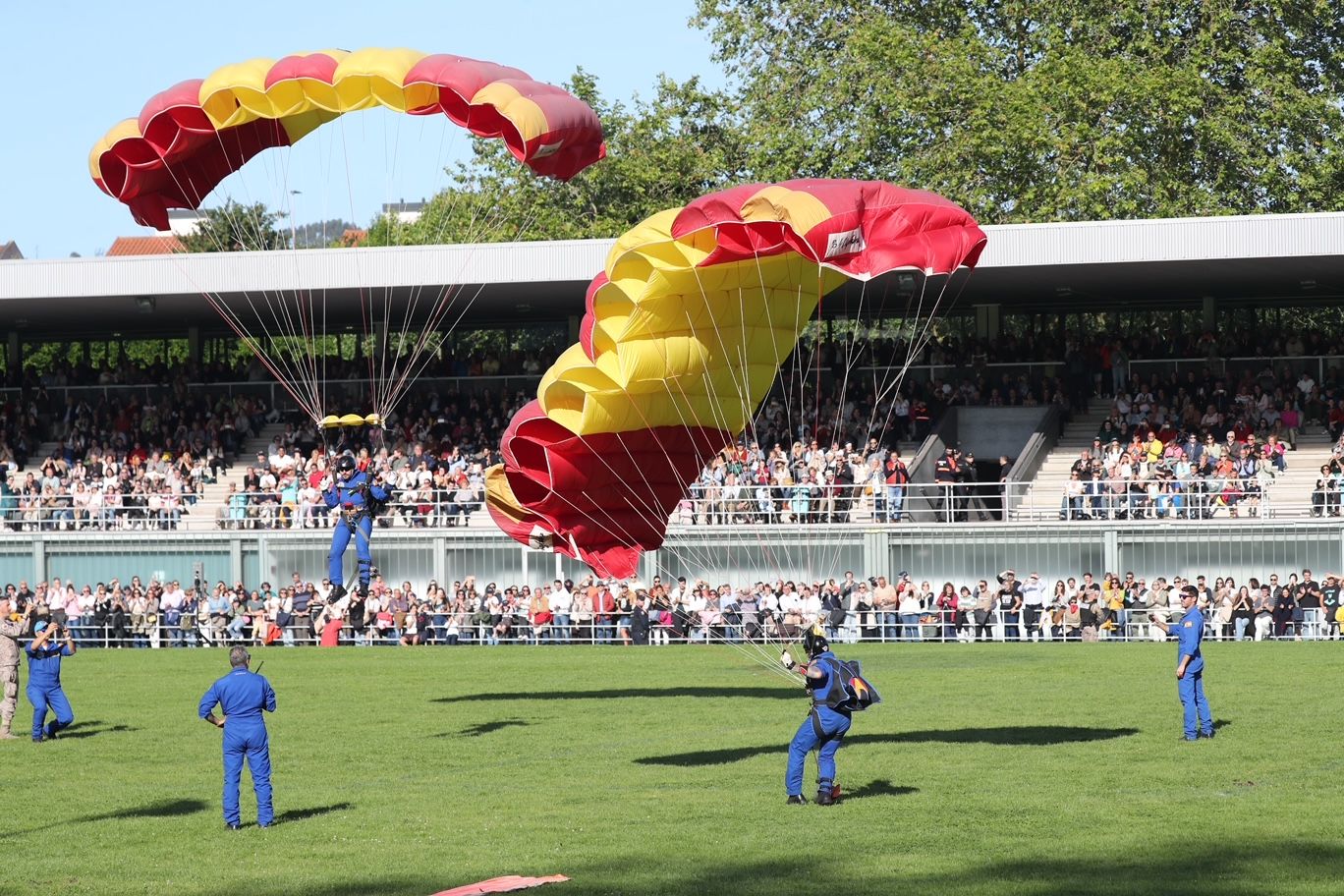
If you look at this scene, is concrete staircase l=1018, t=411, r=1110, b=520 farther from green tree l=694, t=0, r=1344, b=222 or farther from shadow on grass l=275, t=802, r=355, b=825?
shadow on grass l=275, t=802, r=355, b=825

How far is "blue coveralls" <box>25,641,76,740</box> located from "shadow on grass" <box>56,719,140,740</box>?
20 centimetres

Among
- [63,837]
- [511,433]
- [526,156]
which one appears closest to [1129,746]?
[511,433]

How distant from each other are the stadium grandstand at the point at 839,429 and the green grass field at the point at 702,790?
24.2 feet

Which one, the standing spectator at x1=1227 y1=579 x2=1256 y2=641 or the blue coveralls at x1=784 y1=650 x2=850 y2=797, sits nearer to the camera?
the blue coveralls at x1=784 y1=650 x2=850 y2=797

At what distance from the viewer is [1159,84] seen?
46.2 meters

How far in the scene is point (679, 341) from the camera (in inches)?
638

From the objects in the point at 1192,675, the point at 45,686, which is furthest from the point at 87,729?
the point at 1192,675

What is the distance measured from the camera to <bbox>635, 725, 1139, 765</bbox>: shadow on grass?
16.2m

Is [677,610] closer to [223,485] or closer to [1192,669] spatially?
[223,485]

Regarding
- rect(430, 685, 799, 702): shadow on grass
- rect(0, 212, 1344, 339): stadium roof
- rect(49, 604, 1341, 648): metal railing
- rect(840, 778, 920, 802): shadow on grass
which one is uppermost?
rect(0, 212, 1344, 339): stadium roof

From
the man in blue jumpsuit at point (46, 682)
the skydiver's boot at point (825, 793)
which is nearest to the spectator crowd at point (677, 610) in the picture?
the man in blue jumpsuit at point (46, 682)

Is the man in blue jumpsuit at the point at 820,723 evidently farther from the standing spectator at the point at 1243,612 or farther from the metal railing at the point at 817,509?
the standing spectator at the point at 1243,612

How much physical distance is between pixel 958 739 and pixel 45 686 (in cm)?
897

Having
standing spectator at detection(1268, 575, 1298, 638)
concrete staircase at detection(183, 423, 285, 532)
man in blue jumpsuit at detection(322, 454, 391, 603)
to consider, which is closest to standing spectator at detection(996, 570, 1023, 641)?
Result: standing spectator at detection(1268, 575, 1298, 638)
